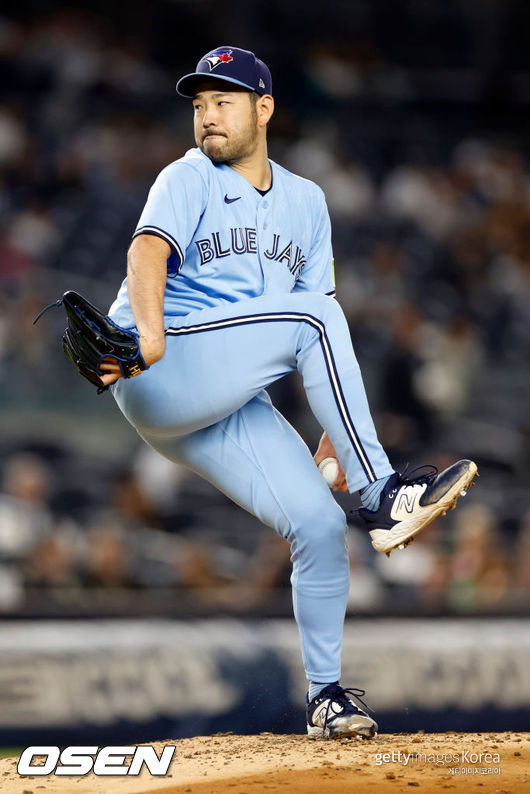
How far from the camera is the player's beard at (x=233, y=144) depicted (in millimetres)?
3441

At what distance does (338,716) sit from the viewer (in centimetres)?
346

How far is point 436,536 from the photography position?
7.36 m

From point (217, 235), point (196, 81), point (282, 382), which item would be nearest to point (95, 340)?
point (217, 235)

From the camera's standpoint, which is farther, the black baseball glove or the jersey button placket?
the jersey button placket

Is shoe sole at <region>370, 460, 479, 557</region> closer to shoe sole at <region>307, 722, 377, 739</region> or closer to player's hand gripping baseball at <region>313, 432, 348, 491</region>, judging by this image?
player's hand gripping baseball at <region>313, 432, 348, 491</region>

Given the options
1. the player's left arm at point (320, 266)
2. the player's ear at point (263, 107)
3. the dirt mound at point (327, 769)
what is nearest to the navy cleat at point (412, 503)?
the player's left arm at point (320, 266)

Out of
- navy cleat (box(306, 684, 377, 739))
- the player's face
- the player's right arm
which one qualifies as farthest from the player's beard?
navy cleat (box(306, 684, 377, 739))

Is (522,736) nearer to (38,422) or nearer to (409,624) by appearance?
(409,624)

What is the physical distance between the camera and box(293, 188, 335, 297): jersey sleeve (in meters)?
3.74

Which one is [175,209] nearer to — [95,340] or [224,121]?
[224,121]

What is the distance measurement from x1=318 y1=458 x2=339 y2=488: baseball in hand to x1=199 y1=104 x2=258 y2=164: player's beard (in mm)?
1065

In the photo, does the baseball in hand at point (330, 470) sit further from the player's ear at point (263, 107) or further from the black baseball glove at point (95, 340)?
the player's ear at point (263, 107)

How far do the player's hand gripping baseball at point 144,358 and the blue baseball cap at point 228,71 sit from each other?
36.2 inches

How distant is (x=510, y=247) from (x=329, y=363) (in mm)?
6608
